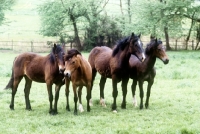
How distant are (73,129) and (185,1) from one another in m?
27.2

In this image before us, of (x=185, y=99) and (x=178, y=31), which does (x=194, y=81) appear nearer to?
(x=185, y=99)

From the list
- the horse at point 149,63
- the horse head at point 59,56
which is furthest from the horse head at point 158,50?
the horse head at point 59,56

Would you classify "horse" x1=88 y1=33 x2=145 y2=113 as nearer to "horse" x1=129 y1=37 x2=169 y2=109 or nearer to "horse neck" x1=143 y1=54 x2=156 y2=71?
"horse" x1=129 y1=37 x2=169 y2=109

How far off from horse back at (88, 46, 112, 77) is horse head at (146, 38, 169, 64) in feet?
4.90

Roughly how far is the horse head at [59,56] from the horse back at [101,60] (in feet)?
6.41

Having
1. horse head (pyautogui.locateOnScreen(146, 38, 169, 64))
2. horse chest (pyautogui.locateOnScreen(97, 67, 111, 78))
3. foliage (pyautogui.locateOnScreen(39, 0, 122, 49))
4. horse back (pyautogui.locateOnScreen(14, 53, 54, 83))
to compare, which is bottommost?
horse chest (pyautogui.locateOnScreen(97, 67, 111, 78))

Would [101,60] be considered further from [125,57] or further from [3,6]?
[3,6]

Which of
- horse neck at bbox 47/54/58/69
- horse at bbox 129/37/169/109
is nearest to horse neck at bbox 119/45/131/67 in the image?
horse at bbox 129/37/169/109

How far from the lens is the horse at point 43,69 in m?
9.94

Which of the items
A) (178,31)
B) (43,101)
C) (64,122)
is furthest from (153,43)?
(178,31)

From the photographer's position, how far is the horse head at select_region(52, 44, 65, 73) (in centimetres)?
964

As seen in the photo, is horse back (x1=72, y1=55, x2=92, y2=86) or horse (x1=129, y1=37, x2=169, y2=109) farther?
horse (x1=129, y1=37, x2=169, y2=109)

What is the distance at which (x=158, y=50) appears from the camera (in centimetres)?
1051

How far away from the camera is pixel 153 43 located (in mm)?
10586
